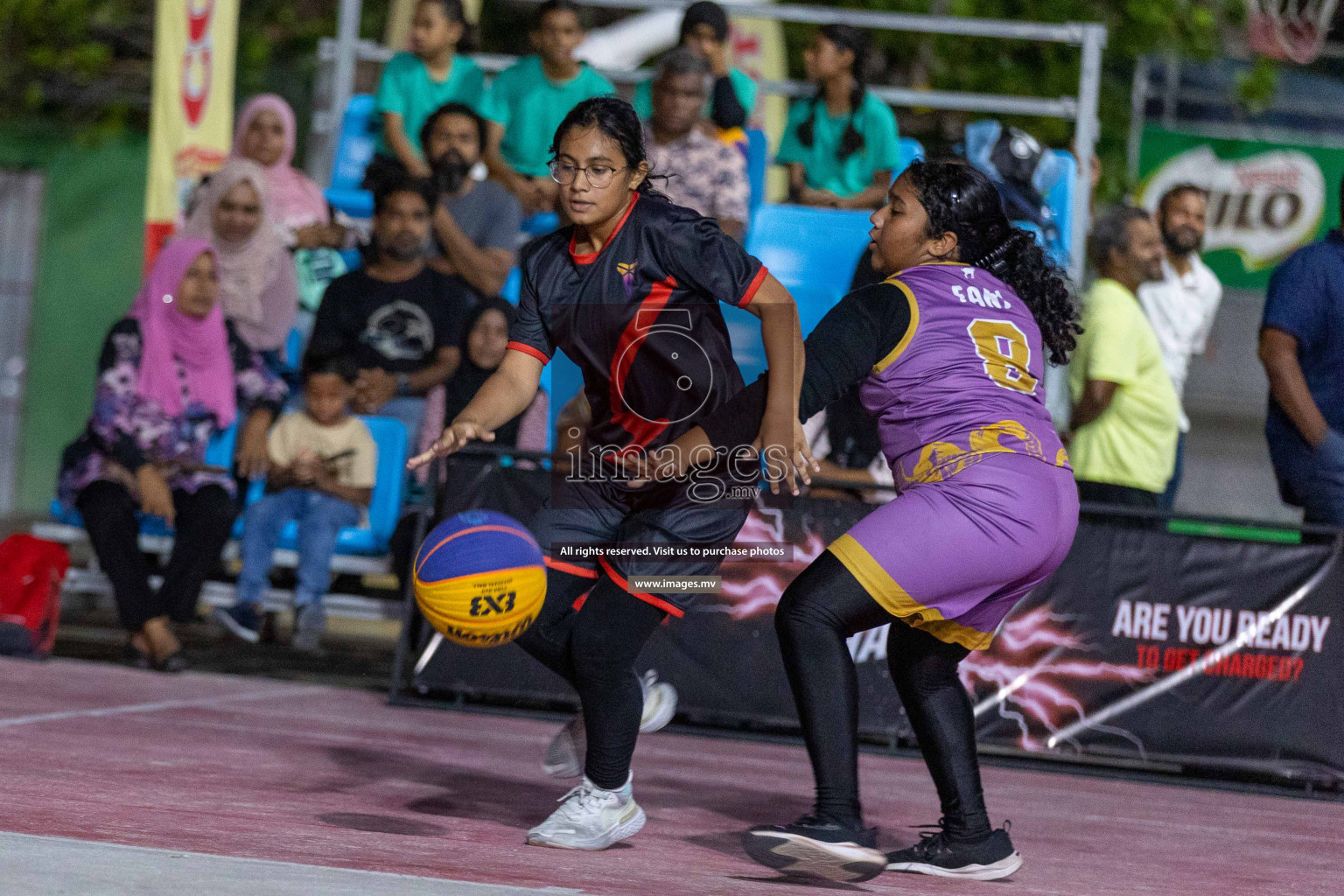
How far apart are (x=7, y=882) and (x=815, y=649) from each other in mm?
2021

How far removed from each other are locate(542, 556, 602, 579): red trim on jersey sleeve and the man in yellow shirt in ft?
12.5

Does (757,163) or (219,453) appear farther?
(757,163)

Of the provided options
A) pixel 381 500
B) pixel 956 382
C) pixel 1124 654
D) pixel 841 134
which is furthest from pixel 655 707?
pixel 841 134

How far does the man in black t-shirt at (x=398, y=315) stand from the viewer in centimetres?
921

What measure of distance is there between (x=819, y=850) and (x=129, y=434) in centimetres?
553

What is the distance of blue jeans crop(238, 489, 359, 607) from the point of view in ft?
27.7

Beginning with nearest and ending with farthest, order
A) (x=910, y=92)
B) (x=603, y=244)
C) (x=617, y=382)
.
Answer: (x=603, y=244)
(x=617, y=382)
(x=910, y=92)

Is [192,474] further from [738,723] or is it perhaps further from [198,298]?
[738,723]

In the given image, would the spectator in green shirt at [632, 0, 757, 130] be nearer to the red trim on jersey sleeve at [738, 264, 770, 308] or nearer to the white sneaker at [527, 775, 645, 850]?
the red trim on jersey sleeve at [738, 264, 770, 308]

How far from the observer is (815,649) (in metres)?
4.26

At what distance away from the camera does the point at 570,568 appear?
4852mm

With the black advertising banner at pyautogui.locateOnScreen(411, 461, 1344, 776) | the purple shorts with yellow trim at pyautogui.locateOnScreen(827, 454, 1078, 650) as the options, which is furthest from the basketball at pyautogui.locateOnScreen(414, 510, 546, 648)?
the black advertising banner at pyautogui.locateOnScreen(411, 461, 1344, 776)

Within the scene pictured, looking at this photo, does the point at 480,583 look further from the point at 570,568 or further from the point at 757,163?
the point at 757,163

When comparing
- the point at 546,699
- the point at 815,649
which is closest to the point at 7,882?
the point at 815,649
